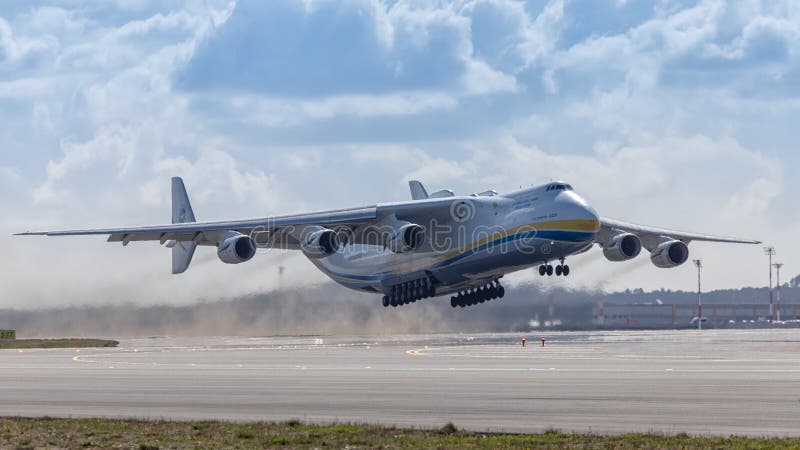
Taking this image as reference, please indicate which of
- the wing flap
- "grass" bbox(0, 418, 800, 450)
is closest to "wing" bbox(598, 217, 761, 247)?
the wing flap

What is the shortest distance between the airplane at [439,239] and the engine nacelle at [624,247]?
0.05 m

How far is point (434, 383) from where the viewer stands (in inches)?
1070

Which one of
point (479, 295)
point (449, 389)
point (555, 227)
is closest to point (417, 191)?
point (479, 295)

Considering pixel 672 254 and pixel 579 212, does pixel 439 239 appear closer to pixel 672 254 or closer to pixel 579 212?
pixel 579 212

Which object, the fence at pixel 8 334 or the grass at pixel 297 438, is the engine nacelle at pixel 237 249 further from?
the grass at pixel 297 438

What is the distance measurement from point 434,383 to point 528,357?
1258 cm

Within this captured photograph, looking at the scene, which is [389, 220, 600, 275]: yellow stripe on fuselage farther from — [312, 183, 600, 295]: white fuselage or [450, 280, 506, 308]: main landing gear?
[450, 280, 506, 308]: main landing gear

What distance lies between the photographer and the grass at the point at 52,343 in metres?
59.6

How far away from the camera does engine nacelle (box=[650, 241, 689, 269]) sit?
62.7m

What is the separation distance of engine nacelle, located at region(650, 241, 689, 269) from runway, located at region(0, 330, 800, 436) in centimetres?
2089

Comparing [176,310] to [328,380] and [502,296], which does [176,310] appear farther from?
[328,380]

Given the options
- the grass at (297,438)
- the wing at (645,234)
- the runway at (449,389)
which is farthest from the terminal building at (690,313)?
the grass at (297,438)

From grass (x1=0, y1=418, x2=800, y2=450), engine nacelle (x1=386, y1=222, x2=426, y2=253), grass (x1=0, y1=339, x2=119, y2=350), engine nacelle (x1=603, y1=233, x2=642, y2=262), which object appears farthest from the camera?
engine nacelle (x1=603, y1=233, x2=642, y2=262)

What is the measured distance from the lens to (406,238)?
189ft
